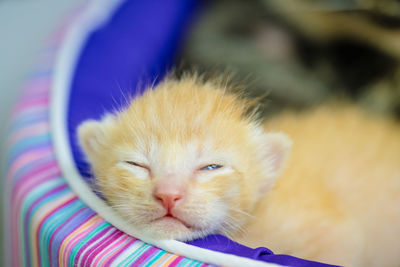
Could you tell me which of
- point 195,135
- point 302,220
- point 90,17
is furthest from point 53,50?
point 302,220

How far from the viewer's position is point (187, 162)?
0.66 meters

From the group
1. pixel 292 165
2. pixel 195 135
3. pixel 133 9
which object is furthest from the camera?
pixel 133 9

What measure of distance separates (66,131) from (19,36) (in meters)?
1.30

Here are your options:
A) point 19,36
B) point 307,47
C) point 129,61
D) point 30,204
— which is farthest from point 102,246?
point 19,36

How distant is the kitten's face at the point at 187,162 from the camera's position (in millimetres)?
651

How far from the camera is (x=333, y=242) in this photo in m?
0.80

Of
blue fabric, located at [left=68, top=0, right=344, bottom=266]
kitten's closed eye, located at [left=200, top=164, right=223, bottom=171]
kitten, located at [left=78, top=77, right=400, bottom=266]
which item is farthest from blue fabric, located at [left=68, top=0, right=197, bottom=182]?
kitten's closed eye, located at [left=200, top=164, right=223, bottom=171]

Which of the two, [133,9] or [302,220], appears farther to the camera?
[133,9]

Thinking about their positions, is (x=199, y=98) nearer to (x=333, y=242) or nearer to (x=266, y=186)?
(x=266, y=186)

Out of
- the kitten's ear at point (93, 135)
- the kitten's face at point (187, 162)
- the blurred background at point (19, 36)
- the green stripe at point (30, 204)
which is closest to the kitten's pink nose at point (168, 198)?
the kitten's face at point (187, 162)

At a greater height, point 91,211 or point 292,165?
point 292,165

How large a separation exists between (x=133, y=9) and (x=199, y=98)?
99 cm

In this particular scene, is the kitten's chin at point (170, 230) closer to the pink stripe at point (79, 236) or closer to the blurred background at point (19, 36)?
the pink stripe at point (79, 236)

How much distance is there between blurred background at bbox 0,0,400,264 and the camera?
1.12m
